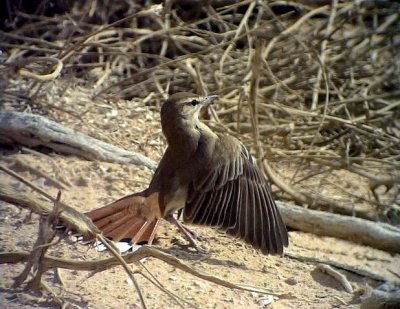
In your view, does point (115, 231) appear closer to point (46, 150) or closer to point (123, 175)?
point (123, 175)

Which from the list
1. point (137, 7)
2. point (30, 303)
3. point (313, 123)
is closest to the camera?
point (30, 303)

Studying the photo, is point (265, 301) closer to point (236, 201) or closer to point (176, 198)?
point (236, 201)

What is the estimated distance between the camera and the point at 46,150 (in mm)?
6066

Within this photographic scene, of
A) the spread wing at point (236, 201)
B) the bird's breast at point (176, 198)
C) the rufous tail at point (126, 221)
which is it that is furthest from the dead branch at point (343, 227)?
the rufous tail at point (126, 221)

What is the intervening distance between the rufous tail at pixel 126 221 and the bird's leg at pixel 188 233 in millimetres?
279

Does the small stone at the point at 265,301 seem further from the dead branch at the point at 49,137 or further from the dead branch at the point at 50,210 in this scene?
the dead branch at the point at 49,137

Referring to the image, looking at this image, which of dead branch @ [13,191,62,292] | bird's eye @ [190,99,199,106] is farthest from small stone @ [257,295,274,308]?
bird's eye @ [190,99,199,106]

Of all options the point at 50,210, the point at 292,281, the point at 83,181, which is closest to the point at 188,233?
the point at 292,281

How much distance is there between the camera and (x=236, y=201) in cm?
504

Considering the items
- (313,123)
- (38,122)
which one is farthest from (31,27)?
(313,123)

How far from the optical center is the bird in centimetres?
487

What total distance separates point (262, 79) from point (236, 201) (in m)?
3.12

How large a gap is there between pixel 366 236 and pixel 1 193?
8.69 feet

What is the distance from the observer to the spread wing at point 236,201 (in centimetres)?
491
